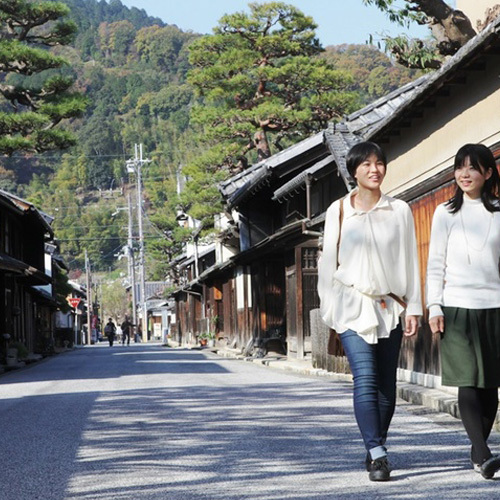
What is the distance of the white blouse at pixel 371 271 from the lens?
5.86m

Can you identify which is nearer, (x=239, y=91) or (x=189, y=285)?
(x=239, y=91)

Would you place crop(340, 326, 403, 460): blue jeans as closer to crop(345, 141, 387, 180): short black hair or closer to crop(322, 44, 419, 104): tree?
crop(345, 141, 387, 180): short black hair

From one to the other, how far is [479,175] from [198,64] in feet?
97.3

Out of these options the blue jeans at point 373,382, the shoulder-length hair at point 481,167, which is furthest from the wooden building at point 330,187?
the blue jeans at point 373,382

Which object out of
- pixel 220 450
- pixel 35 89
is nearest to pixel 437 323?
pixel 220 450

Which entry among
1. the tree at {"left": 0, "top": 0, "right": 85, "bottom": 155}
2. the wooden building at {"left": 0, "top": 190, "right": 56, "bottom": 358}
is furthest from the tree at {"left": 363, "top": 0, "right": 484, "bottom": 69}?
the wooden building at {"left": 0, "top": 190, "right": 56, "bottom": 358}

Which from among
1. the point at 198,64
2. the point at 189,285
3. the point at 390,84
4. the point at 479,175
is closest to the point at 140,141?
the point at 390,84

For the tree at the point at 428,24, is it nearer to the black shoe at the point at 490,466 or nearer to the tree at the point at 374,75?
the black shoe at the point at 490,466

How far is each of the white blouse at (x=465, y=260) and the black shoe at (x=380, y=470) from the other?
0.91 metres

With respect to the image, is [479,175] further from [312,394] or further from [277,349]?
[277,349]

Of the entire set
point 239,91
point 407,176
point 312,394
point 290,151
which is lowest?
point 312,394

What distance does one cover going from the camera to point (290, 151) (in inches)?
1081

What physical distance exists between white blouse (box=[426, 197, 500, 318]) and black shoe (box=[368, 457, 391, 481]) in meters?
0.91

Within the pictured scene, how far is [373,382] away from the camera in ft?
19.1
